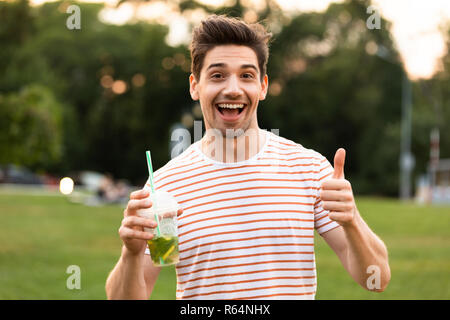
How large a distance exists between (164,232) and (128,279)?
9.8 inches

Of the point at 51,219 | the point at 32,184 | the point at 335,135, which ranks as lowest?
the point at 51,219

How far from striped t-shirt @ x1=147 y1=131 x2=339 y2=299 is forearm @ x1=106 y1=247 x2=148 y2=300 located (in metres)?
0.35

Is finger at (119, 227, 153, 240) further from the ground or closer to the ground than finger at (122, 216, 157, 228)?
closer to the ground

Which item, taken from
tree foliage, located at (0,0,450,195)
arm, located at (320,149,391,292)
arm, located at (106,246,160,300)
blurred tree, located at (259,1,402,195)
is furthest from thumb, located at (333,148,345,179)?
blurred tree, located at (259,1,402,195)

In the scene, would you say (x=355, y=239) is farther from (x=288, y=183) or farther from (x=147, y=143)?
(x=147, y=143)

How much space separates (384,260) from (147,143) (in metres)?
45.4

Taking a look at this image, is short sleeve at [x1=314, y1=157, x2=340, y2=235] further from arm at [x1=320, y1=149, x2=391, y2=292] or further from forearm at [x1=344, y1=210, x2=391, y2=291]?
forearm at [x1=344, y1=210, x2=391, y2=291]

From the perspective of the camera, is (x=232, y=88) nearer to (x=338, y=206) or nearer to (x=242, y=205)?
(x=242, y=205)

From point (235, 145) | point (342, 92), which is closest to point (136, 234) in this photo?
point (235, 145)

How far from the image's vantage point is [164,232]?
2404 millimetres

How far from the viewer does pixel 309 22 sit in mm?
44812

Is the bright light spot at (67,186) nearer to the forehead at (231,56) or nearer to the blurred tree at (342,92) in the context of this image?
the forehead at (231,56)

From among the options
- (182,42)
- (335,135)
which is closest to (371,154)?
(335,135)

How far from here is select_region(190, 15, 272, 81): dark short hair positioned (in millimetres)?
2982
